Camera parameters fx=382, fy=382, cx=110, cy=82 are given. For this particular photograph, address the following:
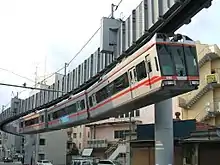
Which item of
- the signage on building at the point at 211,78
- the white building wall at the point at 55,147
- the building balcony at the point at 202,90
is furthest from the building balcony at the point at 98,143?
the signage on building at the point at 211,78

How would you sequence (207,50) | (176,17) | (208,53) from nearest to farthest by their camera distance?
(176,17) < (208,53) < (207,50)

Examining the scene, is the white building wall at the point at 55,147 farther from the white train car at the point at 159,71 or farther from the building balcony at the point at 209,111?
the white train car at the point at 159,71

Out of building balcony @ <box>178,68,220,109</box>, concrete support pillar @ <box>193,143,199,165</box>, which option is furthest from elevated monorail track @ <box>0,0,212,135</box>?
building balcony @ <box>178,68,220,109</box>

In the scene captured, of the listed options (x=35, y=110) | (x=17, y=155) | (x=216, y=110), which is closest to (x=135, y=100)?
(x=216, y=110)

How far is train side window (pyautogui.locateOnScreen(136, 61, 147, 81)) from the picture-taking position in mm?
17744

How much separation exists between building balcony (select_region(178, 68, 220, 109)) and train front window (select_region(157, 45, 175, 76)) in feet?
107

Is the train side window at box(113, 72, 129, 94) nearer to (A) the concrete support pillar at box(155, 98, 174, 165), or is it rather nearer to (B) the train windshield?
(A) the concrete support pillar at box(155, 98, 174, 165)

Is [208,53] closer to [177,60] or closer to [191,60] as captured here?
[191,60]

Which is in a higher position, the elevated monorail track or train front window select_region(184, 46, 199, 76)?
the elevated monorail track

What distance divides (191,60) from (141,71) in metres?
2.37

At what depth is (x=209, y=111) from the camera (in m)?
A: 47.8

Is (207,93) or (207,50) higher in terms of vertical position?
(207,50)

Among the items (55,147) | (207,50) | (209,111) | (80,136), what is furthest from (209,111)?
(80,136)

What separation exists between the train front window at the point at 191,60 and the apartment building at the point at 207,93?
1222 inches
